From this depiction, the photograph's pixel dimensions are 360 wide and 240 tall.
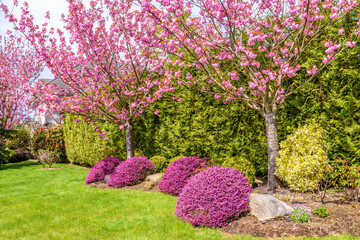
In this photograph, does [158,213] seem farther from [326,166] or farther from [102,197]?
[326,166]

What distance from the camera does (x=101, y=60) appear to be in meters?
9.80

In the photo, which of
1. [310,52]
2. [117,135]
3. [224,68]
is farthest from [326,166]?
[117,135]

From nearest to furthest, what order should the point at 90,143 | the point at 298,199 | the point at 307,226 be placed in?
the point at 307,226
the point at 298,199
the point at 90,143

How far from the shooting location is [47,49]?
9266mm

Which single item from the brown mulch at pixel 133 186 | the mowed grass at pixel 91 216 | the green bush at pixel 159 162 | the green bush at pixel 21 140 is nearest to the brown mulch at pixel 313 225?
the mowed grass at pixel 91 216

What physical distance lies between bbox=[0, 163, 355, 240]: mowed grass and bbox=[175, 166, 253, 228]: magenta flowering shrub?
197 mm

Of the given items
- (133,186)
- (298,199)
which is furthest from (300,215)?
(133,186)

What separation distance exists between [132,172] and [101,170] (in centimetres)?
191

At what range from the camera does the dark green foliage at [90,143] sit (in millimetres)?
12484

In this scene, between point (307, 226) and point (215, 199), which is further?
point (215, 199)

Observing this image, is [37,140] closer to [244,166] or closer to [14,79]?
[14,79]

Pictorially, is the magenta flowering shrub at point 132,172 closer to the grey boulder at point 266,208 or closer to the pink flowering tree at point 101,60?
the pink flowering tree at point 101,60

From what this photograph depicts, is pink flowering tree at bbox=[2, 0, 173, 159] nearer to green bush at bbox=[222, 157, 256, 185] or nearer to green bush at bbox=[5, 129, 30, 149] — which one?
green bush at bbox=[222, 157, 256, 185]

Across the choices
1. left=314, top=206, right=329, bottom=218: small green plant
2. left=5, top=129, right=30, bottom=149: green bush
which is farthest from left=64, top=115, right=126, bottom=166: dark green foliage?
left=314, top=206, right=329, bottom=218: small green plant
